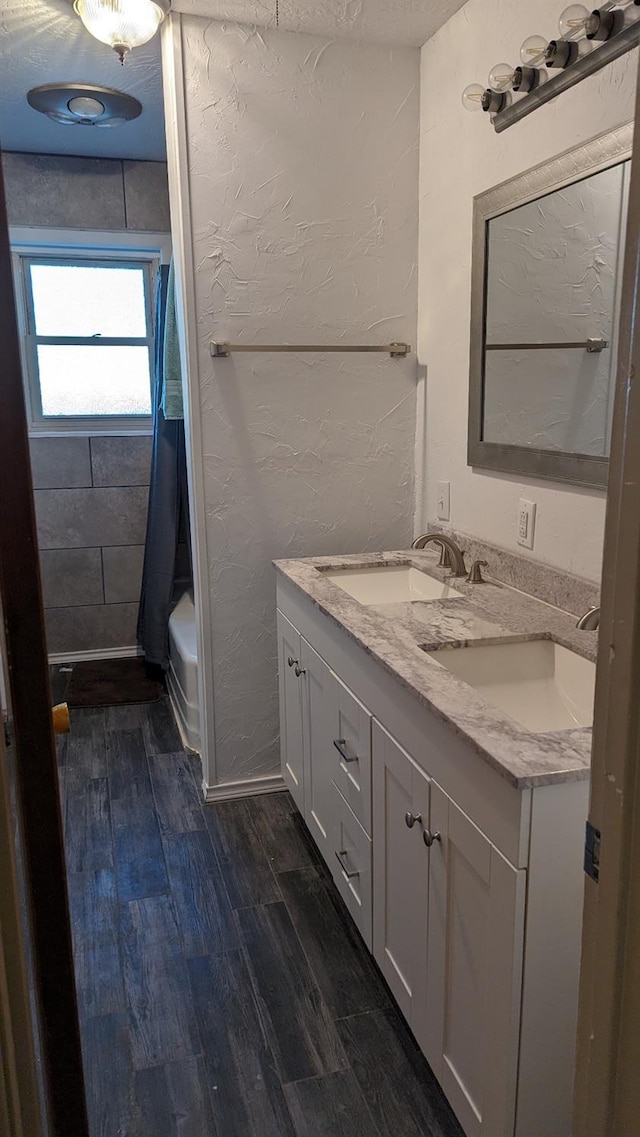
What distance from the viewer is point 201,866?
233 cm

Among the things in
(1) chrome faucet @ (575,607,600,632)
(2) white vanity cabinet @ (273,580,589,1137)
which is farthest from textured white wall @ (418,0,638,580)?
(2) white vanity cabinet @ (273,580,589,1137)

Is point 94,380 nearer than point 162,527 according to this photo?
No

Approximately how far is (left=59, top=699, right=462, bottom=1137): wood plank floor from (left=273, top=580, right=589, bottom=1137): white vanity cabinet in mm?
141

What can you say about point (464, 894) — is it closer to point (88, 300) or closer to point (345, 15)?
point (345, 15)

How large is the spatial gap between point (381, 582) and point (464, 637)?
0.79 m

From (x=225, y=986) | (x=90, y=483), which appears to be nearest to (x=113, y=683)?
(x=90, y=483)

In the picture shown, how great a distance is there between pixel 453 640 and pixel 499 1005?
682 mm

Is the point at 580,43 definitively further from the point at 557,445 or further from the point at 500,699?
the point at 500,699

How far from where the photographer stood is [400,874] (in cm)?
160

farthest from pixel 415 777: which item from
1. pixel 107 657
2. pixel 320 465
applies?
pixel 107 657

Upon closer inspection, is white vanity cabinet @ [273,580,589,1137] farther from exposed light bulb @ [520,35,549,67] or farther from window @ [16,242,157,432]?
window @ [16,242,157,432]

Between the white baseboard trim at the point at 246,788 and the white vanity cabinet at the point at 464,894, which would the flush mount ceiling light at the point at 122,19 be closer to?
the white vanity cabinet at the point at 464,894

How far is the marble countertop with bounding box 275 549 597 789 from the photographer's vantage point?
1137 mm

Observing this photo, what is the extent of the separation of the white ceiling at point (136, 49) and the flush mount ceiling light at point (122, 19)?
10 centimetres
